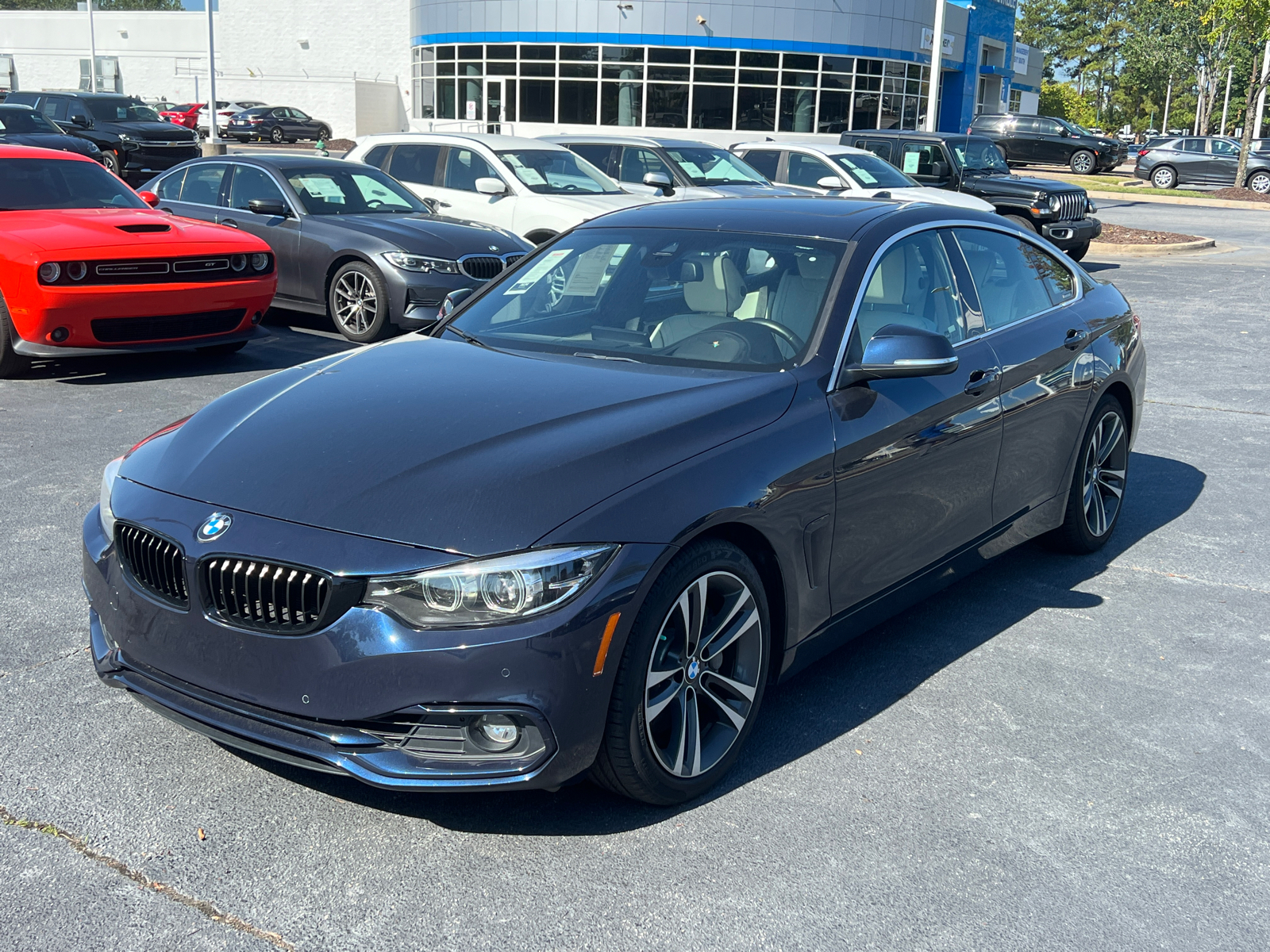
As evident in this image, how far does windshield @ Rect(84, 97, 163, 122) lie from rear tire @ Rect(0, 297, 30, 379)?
20.4 m

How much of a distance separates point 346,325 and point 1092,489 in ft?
23.0

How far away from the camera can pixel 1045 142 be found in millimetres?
41938

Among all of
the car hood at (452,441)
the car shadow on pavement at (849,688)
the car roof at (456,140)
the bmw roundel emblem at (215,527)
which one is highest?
the car roof at (456,140)

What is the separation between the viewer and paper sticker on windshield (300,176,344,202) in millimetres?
11391

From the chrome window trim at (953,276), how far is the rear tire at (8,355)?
261 inches

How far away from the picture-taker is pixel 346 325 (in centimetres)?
1078

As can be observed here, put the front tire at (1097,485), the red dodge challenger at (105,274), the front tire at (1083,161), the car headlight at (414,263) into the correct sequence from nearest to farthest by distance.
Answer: the front tire at (1097,485)
the red dodge challenger at (105,274)
the car headlight at (414,263)
the front tire at (1083,161)

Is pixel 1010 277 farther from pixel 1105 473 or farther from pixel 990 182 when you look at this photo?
pixel 990 182

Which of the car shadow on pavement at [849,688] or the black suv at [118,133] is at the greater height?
the black suv at [118,133]

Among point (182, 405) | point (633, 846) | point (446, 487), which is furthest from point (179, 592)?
point (182, 405)

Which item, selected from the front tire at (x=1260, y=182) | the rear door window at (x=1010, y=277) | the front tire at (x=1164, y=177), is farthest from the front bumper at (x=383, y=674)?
the front tire at (x=1164, y=177)

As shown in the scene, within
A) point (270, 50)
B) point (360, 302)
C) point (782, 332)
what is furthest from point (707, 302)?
point (270, 50)

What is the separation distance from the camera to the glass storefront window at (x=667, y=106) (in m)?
42.5

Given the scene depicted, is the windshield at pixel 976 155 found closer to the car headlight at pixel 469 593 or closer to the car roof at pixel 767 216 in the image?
the car roof at pixel 767 216
